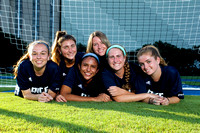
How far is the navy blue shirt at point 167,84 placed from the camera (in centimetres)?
274

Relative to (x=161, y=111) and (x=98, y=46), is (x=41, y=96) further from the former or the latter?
(x=161, y=111)

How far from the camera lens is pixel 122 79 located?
2.85m

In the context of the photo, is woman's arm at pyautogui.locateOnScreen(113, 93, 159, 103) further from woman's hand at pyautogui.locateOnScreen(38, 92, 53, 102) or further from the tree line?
the tree line

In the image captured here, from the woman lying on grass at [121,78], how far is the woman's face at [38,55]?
1089 mm

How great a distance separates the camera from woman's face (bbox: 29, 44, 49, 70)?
267 centimetres

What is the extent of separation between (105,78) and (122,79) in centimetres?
39

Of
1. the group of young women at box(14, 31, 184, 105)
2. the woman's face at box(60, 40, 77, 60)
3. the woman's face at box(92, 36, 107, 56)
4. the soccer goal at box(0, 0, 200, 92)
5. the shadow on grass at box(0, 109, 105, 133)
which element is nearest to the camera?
the shadow on grass at box(0, 109, 105, 133)

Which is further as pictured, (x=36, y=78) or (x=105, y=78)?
(x=36, y=78)

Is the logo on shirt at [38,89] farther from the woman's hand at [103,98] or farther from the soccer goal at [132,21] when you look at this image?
the soccer goal at [132,21]

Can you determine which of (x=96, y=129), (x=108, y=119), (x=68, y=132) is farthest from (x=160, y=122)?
(x=68, y=132)

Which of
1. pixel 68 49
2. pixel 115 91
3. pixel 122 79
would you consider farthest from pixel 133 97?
pixel 68 49


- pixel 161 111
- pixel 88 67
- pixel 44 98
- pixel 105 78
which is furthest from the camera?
pixel 88 67

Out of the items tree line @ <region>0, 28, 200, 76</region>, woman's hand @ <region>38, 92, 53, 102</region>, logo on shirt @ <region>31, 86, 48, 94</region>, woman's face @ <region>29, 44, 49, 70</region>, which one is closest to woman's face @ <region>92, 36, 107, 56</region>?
woman's face @ <region>29, 44, 49, 70</region>

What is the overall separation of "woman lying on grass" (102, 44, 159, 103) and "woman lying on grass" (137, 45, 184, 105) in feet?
0.74
